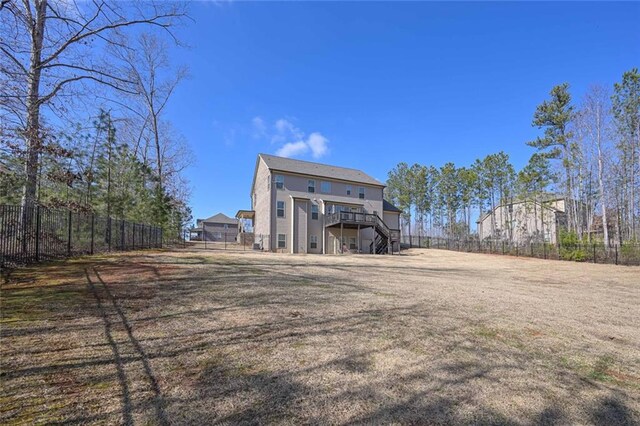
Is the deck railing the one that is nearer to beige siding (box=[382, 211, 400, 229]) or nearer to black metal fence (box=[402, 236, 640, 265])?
beige siding (box=[382, 211, 400, 229])

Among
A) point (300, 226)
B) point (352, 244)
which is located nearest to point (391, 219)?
point (352, 244)

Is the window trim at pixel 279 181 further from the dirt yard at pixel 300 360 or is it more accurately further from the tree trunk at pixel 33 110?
the dirt yard at pixel 300 360

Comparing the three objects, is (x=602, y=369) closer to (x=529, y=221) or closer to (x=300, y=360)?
(x=300, y=360)

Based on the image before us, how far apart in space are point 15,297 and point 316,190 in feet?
78.0

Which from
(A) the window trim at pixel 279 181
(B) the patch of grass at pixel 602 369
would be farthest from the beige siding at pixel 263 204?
(B) the patch of grass at pixel 602 369

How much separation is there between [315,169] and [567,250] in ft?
65.8

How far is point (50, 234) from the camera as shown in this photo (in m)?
8.96

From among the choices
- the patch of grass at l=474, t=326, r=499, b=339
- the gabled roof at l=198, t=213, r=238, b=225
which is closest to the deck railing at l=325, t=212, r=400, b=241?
the patch of grass at l=474, t=326, r=499, b=339

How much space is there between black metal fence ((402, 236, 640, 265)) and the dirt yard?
59.1 feet

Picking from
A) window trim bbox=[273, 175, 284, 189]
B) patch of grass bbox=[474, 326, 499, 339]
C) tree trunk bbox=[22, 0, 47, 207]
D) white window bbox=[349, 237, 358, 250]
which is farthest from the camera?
white window bbox=[349, 237, 358, 250]

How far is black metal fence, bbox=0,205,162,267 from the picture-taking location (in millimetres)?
7375

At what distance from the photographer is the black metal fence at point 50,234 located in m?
7.38

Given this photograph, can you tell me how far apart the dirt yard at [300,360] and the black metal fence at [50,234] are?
8.03ft

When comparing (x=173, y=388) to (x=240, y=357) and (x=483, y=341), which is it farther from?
(x=483, y=341)
